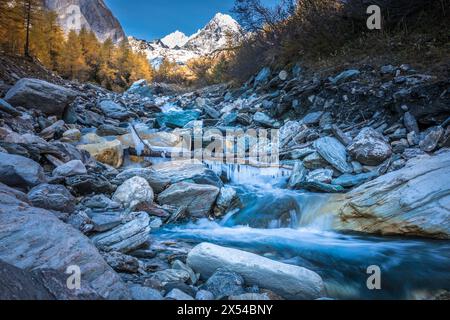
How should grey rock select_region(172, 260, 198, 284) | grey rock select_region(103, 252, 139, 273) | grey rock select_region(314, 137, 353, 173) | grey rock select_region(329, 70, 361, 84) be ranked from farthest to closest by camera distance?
grey rock select_region(329, 70, 361, 84) < grey rock select_region(314, 137, 353, 173) < grey rock select_region(172, 260, 198, 284) < grey rock select_region(103, 252, 139, 273)

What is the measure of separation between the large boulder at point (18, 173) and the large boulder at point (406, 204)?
448 centimetres

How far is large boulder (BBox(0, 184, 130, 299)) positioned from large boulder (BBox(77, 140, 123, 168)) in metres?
4.49

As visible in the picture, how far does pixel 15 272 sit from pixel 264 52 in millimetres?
15199

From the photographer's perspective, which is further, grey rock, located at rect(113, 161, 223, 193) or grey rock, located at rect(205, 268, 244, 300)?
grey rock, located at rect(113, 161, 223, 193)

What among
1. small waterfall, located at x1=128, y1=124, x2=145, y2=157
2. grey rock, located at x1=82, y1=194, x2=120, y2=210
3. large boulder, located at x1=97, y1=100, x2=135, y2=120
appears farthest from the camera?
large boulder, located at x1=97, y1=100, x2=135, y2=120

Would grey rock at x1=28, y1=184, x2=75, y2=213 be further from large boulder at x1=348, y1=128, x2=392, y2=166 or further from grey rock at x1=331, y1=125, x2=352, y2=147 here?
grey rock at x1=331, y1=125, x2=352, y2=147

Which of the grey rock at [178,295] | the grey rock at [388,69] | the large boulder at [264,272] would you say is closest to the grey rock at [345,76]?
the grey rock at [388,69]

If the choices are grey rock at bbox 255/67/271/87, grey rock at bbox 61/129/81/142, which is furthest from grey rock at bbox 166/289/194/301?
grey rock at bbox 255/67/271/87

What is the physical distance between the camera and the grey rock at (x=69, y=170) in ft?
16.6

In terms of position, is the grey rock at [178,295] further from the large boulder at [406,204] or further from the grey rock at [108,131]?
the grey rock at [108,131]

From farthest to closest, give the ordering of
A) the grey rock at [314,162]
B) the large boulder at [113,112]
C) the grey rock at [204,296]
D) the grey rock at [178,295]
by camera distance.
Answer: the large boulder at [113,112], the grey rock at [314,162], the grey rock at [204,296], the grey rock at [178,295]

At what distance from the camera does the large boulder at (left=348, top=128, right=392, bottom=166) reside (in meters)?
5.78
